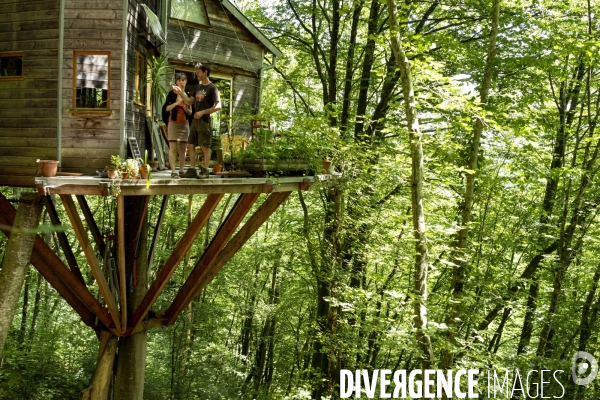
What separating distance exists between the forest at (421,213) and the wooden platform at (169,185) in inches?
48.4

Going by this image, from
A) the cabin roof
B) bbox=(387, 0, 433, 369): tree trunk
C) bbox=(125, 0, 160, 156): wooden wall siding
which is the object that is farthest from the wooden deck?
the cabin roof

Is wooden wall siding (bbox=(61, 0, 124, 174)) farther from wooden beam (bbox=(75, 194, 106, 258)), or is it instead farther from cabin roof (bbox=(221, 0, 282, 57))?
cabin roof (bbox=(221, 0, 282, 57))

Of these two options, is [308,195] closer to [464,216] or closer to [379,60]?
[379,60]

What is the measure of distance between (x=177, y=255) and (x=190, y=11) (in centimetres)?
580

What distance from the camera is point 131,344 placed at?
33.4ft

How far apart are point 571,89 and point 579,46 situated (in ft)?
18.4

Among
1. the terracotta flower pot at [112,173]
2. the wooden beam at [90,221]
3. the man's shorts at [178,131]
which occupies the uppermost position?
the man's shorts at [178,131]

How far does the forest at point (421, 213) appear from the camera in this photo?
9.09 metres

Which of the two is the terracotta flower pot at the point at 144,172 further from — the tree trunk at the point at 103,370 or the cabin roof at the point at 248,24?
the cabin roof at the point at 248,24

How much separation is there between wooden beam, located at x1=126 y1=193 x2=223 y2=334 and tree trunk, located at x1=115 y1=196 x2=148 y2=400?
0.53 m

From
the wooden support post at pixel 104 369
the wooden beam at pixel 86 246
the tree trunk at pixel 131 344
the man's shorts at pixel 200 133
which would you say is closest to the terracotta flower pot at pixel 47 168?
the wooden beam at pixel 86 246

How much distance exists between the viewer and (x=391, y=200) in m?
13.9

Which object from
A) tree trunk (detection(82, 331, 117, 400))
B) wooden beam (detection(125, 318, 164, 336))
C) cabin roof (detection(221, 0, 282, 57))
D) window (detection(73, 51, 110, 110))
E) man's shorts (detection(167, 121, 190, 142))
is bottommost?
tree trunk (detection(82, 331, 117, 400))

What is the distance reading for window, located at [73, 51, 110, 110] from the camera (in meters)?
7.83
